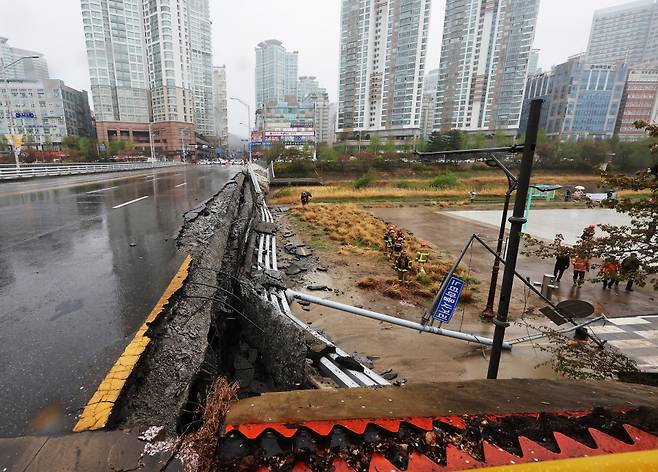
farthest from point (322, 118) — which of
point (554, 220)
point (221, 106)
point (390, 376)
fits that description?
point (390, 376)

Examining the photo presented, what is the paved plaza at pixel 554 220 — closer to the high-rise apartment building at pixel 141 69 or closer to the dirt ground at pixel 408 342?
the dirt ground at pixel 408 342

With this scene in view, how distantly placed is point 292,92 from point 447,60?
106591mm

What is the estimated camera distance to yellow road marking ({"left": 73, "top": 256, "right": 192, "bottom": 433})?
2070 millimetres

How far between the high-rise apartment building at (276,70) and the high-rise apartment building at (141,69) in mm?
83895

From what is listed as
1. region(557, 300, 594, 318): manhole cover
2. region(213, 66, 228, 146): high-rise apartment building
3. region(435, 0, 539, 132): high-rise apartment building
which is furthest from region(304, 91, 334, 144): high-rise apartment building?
region(557, 300, 594, 318): manhole cover

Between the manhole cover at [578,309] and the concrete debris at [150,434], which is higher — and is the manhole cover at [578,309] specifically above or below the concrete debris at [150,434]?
below

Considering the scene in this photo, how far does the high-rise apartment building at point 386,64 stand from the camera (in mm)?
84375

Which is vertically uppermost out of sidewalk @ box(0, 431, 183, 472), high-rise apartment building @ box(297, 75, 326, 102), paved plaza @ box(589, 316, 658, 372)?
high-rise apartment building @ box(297, 75, 326, 102)

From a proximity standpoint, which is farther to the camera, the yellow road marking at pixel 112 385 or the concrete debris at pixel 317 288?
the concrete debris at pixel 317 288

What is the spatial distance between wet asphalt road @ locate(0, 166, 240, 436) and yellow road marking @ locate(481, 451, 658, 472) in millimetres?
2668

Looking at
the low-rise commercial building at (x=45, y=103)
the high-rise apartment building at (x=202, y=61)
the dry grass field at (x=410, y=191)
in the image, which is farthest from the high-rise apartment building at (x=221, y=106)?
the dry grass field at (x=410, y=191)

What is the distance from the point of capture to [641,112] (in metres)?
80.4

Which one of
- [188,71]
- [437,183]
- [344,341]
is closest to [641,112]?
[437,183]

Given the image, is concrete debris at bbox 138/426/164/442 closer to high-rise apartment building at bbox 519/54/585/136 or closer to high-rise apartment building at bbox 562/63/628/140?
high-rise apartment building at bbox 519/54/585/136
